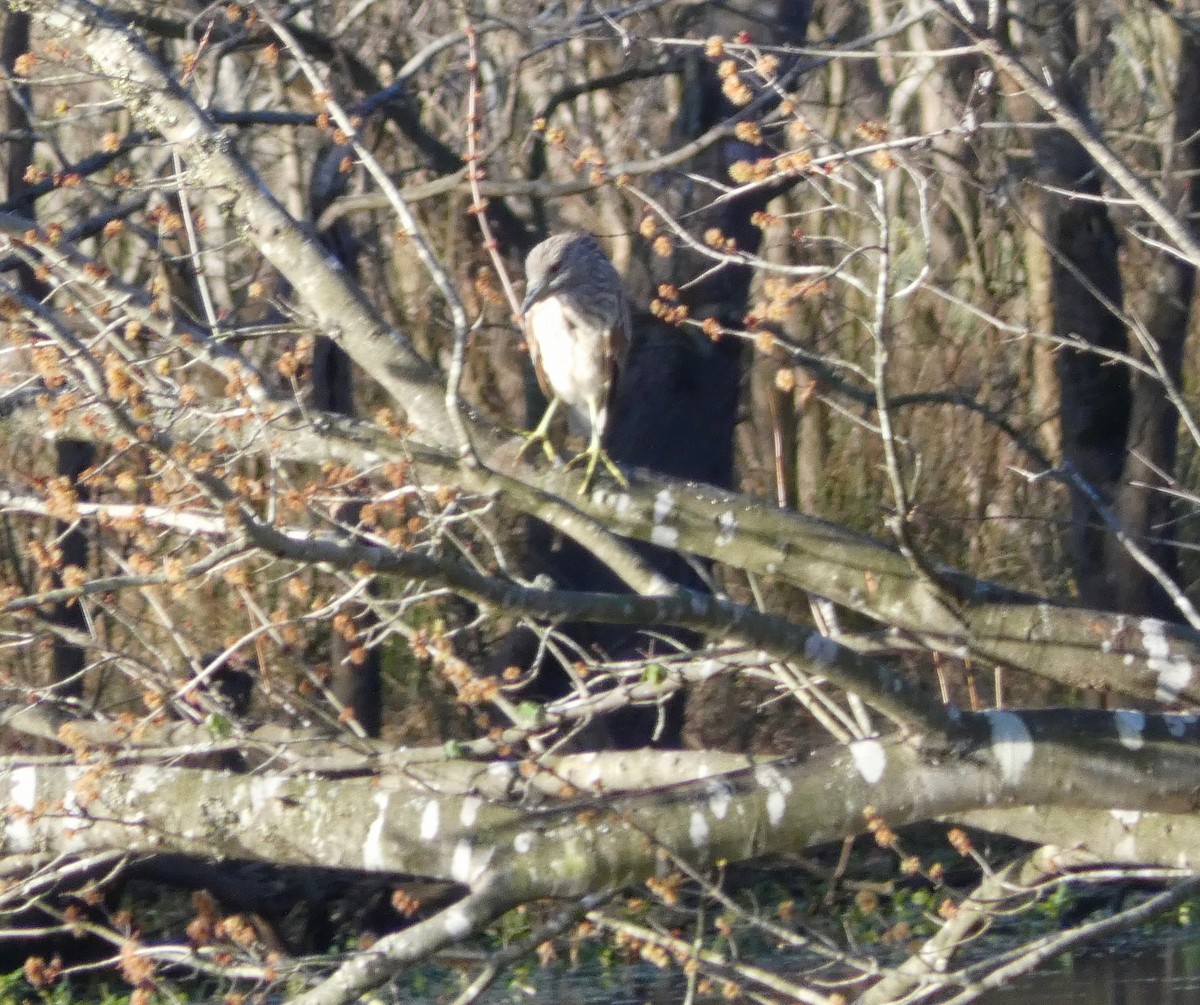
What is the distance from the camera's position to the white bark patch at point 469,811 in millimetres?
3717

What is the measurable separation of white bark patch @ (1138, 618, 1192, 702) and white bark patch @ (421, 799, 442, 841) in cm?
175

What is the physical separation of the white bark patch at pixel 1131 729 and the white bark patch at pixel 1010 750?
24 centimetres

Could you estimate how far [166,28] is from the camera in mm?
7715

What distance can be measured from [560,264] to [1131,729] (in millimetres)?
2878

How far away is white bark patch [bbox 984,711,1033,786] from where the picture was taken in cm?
379

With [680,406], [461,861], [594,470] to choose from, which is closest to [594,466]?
[594,470]

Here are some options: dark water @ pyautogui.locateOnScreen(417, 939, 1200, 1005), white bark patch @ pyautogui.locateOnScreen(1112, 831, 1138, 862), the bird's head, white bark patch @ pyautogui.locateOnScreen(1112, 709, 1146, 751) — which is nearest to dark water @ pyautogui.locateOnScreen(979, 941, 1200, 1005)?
dark water @ pyautogui.locateOnScreen(417, 939, 1200, 1005)

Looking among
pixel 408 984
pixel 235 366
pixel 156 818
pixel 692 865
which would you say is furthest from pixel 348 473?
pixel 408 984

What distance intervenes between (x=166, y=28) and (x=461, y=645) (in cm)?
359

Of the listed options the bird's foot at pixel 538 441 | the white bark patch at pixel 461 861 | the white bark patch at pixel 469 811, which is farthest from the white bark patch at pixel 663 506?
the white bark patch at pixel 461 861

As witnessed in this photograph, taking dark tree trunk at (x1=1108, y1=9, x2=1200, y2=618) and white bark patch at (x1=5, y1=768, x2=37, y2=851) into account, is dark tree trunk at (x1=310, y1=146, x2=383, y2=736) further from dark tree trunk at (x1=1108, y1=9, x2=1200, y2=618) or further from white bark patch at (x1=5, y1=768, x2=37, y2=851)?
white bark patch at (x1=5, y1=768, x2=37, y2=851)

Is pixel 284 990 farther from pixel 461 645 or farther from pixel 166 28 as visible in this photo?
pixel 166 28

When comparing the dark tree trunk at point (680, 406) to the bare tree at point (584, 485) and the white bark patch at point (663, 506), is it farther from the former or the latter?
the white bark patch at point (663, 506)

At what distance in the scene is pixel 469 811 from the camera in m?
3.74
